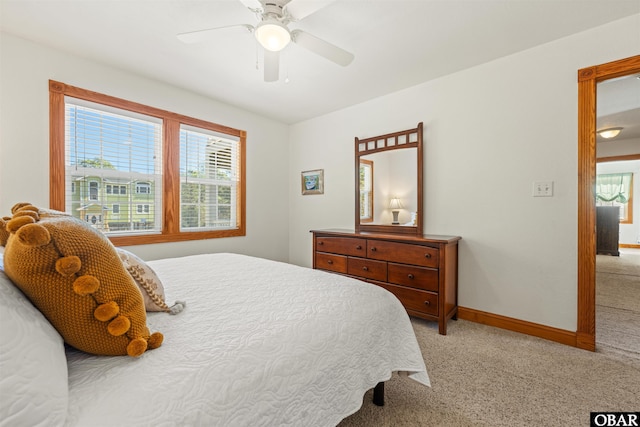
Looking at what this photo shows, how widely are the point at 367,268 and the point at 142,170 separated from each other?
2.52m

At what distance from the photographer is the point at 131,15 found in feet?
6.20

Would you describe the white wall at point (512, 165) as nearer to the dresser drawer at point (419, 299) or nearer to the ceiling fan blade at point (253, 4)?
the dresser drawer at point (419, 299)

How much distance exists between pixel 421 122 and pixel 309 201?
1832mm

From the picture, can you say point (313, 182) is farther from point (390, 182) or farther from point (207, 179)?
point (207, 179)

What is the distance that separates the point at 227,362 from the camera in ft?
2.53

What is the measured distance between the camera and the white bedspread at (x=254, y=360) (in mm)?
644

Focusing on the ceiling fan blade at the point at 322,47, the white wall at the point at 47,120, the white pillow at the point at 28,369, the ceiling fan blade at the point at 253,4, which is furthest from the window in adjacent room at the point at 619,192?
the white pillow at the point at 28,369

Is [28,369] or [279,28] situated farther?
[279,28]

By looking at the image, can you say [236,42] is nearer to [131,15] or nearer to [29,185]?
[131,15]

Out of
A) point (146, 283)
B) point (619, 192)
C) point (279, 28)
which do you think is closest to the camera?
point (146, 283)

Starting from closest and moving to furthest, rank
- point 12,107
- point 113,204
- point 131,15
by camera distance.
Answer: point 131,15 → point 12,107 → point 113,204

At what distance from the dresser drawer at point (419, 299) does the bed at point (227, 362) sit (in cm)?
108

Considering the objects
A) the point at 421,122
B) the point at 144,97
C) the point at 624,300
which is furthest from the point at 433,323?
the point at 144,97

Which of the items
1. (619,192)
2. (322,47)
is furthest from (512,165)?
(619,192)
